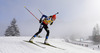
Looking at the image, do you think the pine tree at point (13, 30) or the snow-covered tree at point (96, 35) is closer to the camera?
the pine tree at point (13, 30)

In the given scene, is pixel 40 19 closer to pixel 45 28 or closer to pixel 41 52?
pixel 45 28

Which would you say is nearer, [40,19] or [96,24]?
[40,19]

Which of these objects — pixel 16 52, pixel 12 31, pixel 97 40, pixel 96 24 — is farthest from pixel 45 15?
pixel 96 24

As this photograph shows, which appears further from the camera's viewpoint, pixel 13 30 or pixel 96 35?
pixel 96 35

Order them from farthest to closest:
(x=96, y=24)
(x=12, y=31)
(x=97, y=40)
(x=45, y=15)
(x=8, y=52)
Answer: (x=96, y=24) < (x=97, y=40) < (x=12, y=31) < (x=45, y=15) < (x=8, y=52)

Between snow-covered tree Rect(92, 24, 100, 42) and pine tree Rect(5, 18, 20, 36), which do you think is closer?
pine tree Rect(5, 18, 20, 36)

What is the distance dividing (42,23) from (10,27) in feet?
99.2

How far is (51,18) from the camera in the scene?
10234mm

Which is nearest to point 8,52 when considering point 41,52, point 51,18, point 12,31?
point 41,52

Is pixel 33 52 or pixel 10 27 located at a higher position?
pixel 10 27

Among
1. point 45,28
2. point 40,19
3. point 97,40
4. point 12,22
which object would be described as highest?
point 12,22

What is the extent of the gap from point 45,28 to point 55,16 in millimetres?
1615

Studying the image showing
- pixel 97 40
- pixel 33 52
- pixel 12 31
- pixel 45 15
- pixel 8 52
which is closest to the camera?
pixel 8 52

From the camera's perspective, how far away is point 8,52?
6.08 metres
